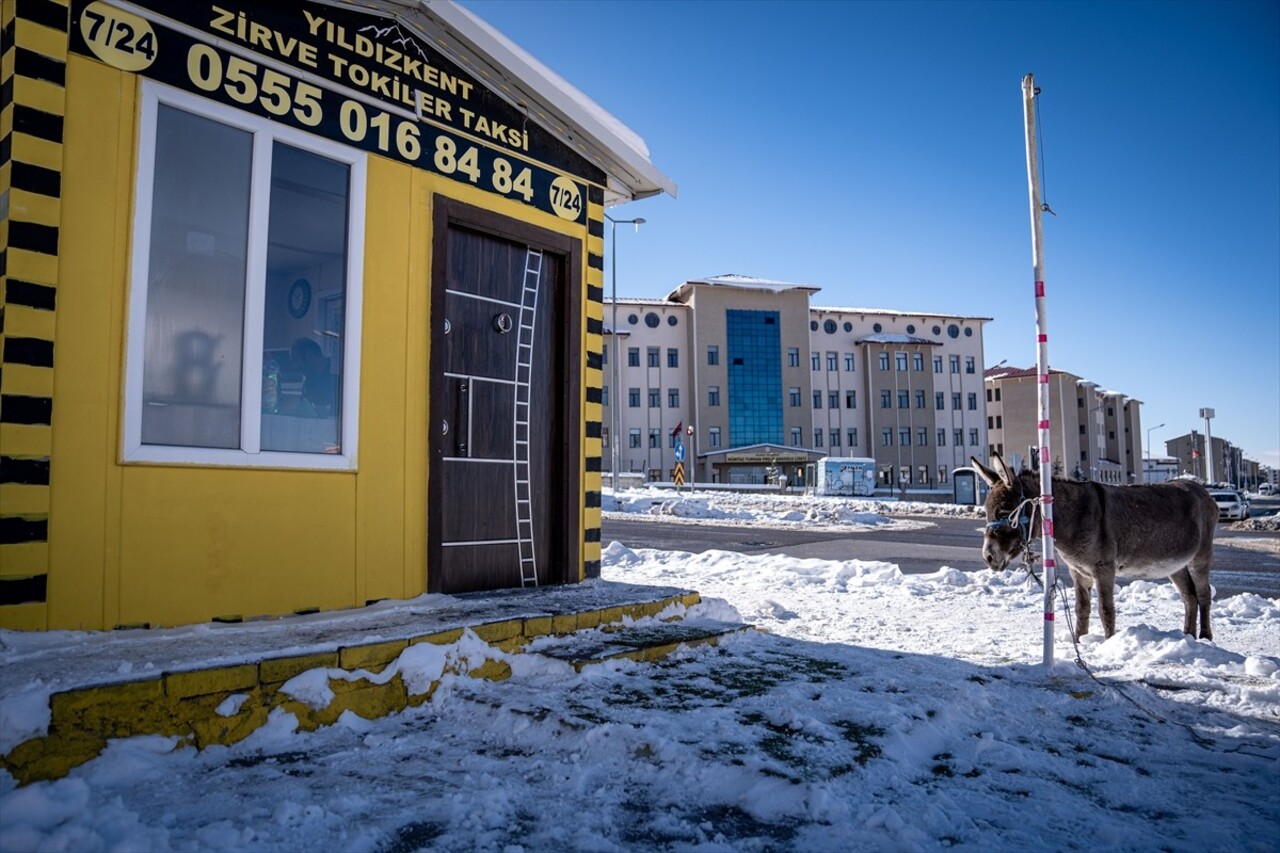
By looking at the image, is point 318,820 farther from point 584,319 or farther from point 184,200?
point 584,319

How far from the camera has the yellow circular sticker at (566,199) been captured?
750cm

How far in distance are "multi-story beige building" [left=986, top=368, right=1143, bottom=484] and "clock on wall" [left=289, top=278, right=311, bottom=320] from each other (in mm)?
76742

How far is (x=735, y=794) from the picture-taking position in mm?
3389

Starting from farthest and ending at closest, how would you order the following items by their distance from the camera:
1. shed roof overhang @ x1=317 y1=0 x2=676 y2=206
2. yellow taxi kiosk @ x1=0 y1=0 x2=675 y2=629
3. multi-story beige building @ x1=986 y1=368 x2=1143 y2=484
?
multi-story beige building @ x1=986 y1=368 x2=1143 y2=484
shed roof overhang @ x1=317 y1=0 x2=676 y2=206
yellow taxi kiosk @ x1=0 y1=0 x2=675 y2=629

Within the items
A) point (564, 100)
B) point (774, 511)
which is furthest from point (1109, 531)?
point (774, 511)

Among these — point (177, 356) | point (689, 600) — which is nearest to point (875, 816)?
point (689, 600)

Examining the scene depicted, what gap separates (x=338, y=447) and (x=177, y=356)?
117 cm

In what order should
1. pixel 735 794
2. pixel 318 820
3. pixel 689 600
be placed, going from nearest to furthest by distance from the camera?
pixel 318 820 < pixel 735 794 < pixel 689 600

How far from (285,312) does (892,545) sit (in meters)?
15.0

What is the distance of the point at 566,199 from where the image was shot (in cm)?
761

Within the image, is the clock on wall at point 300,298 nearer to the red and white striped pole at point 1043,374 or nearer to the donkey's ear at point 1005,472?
the red and white striped pole at point 1043,374

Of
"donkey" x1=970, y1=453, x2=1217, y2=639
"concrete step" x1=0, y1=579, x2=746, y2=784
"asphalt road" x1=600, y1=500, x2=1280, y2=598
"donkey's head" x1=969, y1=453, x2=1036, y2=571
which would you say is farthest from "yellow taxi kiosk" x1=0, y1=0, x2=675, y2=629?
"asphalt road" x1=600, y1=500, x2=1280, y2=598

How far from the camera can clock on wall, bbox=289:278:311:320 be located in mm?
5523

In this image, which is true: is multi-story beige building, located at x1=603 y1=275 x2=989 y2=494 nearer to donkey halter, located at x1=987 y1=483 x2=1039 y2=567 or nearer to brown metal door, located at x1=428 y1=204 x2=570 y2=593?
brown metal door, located at x1=428 y1=204 x2=570 y2=593
